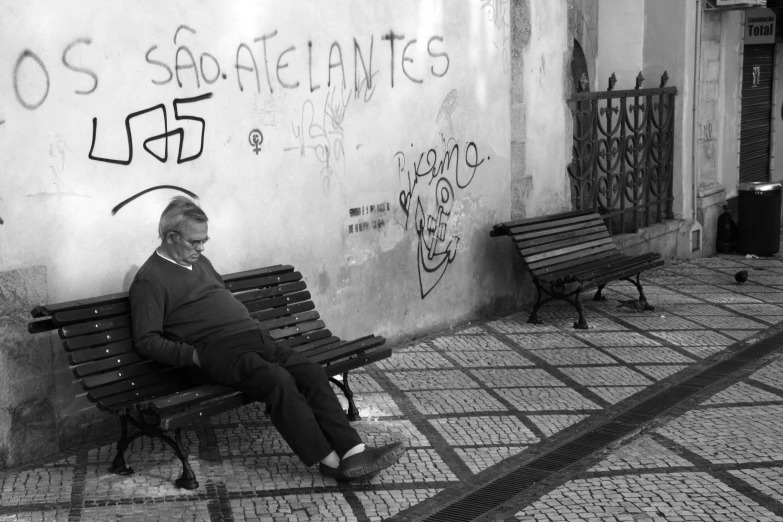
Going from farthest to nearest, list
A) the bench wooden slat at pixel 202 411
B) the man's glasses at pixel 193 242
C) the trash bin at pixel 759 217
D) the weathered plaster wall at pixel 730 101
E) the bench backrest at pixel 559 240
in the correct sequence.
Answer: the weathered plaster wall at pixel 730 101 < the trash bin at pixel 759 217 < the bench backrest at pixel 559 240 < the man's glasses at pixel 193 242 < the bench wooden slat at pixel 202 411

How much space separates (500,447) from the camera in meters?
5.14

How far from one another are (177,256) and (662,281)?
610 cm

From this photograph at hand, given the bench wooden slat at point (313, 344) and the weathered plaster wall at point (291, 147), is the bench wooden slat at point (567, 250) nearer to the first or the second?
the weathered plaster wall at point (291, 147)

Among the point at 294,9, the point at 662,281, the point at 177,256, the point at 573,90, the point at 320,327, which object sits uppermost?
the point at 294,9

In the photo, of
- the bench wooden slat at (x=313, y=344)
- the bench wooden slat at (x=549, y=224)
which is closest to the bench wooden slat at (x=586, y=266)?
the bench wooden slat at (x=549, y=224)

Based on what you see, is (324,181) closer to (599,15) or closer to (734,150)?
(599,15)

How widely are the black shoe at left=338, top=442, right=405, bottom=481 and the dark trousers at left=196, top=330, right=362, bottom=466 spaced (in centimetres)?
7

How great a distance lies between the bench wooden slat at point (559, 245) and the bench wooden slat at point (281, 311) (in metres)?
2.46

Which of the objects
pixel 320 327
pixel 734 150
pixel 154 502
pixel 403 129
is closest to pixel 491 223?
pixel 403 129

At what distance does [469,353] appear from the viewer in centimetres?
701

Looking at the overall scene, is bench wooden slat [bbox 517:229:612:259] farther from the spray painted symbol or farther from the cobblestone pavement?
the spray painted symbol

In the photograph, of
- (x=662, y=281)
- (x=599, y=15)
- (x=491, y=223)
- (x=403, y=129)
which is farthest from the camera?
(x=599, y=15)

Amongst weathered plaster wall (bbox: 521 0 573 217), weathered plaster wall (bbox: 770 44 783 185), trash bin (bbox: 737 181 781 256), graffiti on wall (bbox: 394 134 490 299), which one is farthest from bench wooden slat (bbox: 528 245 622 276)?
weathered plaster wall (bbox: 770 44 783 185)

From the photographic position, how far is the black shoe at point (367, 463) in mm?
4484
